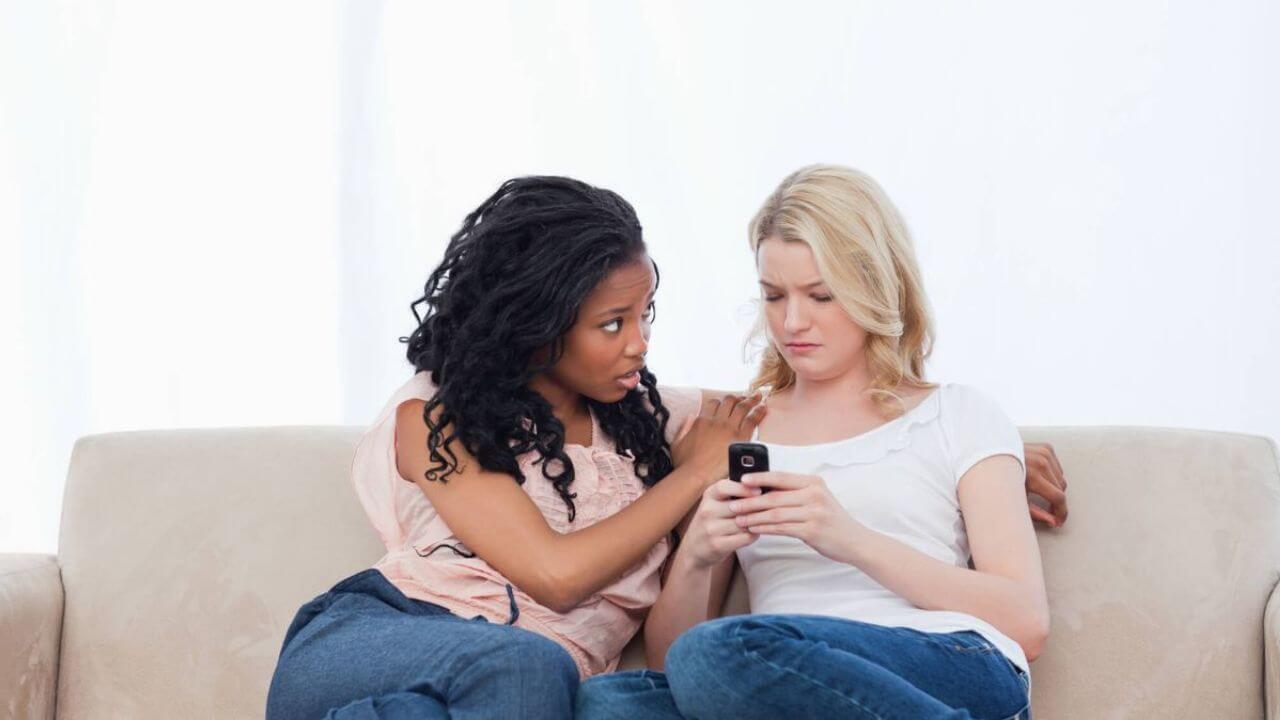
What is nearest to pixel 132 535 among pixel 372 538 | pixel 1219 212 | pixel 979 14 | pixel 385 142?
pixel 372 538

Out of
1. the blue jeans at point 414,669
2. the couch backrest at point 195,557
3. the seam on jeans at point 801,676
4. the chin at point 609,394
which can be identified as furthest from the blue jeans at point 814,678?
the couch backrest at point 195,557

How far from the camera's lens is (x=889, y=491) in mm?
1894

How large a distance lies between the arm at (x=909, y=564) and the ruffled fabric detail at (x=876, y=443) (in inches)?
7.3

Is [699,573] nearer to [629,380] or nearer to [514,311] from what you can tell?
[629,380]

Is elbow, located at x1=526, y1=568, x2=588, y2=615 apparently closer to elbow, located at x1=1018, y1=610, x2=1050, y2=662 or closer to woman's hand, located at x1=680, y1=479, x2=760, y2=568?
woman's hand, located at x1=680, y1=479, x2=760, y2=568

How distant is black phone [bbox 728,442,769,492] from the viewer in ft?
5.71

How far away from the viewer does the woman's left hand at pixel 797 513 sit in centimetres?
172

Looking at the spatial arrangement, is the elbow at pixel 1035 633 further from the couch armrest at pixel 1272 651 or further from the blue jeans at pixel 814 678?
the couch armrest at pixel 1272 651

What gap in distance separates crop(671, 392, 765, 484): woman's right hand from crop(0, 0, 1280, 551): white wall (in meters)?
0.78

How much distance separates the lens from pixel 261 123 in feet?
10.1

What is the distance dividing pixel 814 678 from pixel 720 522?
0.33 meters

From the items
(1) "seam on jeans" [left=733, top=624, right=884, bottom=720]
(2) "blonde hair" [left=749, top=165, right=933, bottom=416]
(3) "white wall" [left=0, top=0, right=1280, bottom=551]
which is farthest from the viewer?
(3) "white wall" [left=0, top=0, right=1280, bottom=551]

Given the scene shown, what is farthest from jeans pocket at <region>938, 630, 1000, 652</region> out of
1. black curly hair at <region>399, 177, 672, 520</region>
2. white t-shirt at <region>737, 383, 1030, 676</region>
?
black curly hair at <region>399, 177, 672, 520</region>

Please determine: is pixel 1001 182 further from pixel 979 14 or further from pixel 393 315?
pixel 393 315
